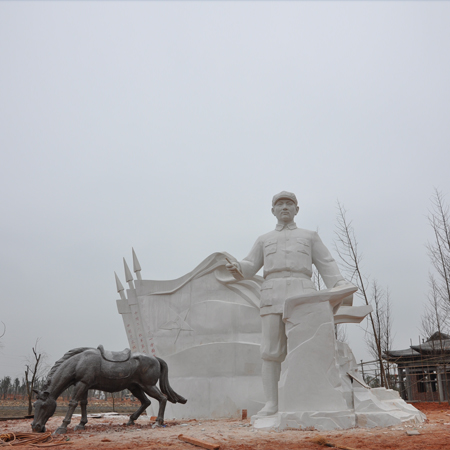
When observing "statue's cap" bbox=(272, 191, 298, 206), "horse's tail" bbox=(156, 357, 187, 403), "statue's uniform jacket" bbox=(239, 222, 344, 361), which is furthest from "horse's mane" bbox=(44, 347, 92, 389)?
"statue's cap" bbox=(272, 191, 298, 206)

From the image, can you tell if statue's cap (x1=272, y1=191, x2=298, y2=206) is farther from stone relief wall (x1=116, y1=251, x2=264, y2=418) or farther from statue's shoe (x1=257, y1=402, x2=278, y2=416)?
stone relief wall (x1=116, y1=251, x2=264, y2=418)

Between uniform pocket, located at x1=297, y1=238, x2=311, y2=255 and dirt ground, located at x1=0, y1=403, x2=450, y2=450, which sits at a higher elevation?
uniform pocket, located at x1=297, y1=238, x2=311, y2=255

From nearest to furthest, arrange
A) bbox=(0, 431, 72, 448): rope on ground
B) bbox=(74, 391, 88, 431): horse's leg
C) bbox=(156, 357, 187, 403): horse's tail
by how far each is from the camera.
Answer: bbox=(0, 431, 72, 448): rope on ground → bbox=(74, 391, 88, 431): horse's leg → bbox=(156, 357, 187, 403): horse's tail

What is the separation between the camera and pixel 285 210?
18.8ft

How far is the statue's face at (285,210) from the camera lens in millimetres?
5727

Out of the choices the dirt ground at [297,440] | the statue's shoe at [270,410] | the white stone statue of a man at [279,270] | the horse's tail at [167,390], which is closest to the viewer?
the dirt ground at [297,440]

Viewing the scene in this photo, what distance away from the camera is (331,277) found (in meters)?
5.48

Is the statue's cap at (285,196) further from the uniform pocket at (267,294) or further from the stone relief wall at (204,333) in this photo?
the stone relief wall at (204,333)

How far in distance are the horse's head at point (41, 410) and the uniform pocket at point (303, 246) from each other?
375 cm

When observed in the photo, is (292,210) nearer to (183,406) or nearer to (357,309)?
(357,309)

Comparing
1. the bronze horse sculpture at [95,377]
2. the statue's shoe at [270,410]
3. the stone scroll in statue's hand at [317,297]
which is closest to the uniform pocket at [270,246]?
the stone scroll in statue's hand at [317,297]

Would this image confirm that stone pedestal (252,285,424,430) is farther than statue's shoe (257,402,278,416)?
No

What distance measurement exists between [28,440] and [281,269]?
11.0 ft

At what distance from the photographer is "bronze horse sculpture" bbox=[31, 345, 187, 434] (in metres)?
5.50
